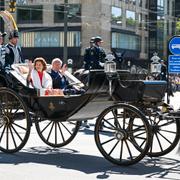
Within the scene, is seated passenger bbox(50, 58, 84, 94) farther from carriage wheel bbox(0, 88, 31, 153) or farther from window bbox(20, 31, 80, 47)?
window bbox(20, 31, 80, 47)

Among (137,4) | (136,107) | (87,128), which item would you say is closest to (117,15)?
(137,4)

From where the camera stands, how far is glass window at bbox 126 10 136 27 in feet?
250

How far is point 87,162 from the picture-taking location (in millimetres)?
8328

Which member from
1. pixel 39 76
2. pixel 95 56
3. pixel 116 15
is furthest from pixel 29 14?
pixel 39 76

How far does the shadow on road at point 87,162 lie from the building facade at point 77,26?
57584 mm

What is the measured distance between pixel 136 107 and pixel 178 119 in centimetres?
65

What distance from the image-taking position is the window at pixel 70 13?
221ft

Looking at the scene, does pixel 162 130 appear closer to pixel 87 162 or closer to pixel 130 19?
pixel 87 162

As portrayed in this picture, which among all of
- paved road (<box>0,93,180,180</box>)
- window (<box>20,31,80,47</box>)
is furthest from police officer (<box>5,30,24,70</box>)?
window (<box>20,31,80,47</box>)

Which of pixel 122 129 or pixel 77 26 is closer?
pixel 122 129

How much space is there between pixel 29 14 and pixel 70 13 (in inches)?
257

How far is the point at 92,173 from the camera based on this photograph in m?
7.48

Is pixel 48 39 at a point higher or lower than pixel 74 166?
higher

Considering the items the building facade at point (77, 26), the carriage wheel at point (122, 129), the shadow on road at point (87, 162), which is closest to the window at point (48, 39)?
the building facade at point (77, 26)
